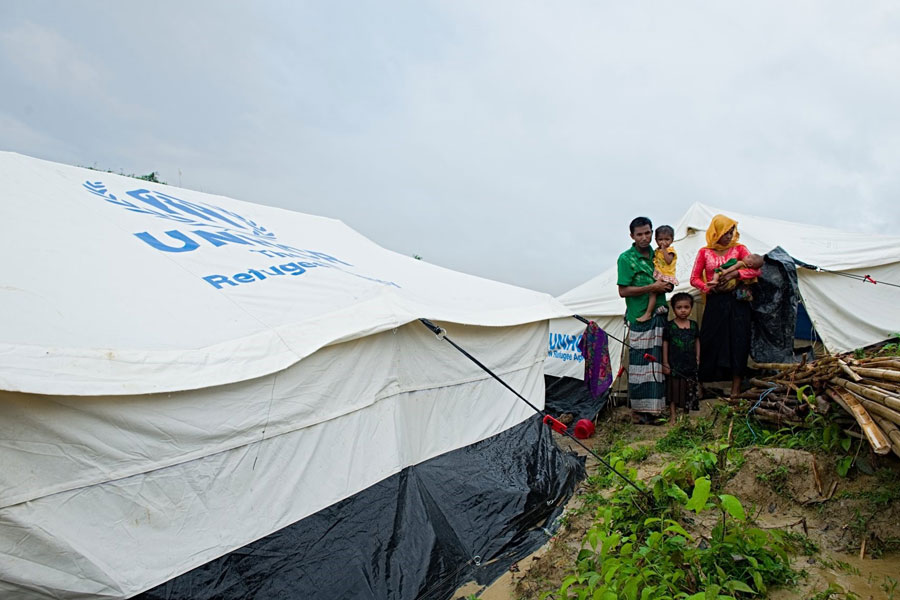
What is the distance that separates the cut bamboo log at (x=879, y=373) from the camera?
2186 millimetres

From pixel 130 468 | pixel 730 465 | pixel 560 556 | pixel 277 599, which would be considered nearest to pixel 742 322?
pixel 730 465

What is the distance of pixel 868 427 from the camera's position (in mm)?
2031

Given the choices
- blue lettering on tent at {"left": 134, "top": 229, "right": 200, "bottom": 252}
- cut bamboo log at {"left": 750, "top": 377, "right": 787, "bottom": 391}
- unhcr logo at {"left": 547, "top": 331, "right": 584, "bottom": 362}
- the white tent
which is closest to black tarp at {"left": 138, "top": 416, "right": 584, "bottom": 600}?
blue lettering on tent at {"left": 134, "top": 229, "right": 200, "bottom": 252}

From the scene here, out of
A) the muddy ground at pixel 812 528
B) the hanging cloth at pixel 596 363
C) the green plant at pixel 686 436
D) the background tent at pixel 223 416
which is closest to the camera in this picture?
the background tent at pixel 223 416

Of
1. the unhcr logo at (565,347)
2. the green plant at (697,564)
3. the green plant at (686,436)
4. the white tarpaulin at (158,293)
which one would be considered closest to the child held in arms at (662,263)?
the green plant at (686,436)

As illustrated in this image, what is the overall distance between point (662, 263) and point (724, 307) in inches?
25.7

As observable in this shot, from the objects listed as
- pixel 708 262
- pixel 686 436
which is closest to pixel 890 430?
pixel 686 436

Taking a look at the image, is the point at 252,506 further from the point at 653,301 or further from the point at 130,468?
the point at 653,301

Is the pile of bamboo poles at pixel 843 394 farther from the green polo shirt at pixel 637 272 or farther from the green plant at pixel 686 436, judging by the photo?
Answer: the green polo shirt at pixel 637 272

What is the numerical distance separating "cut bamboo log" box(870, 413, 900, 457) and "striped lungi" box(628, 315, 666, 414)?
2195 mm

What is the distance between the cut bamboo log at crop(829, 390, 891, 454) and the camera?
6.29 feet

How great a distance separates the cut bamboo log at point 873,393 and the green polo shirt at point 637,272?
6.32ft

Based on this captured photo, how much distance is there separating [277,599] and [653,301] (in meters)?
3.69

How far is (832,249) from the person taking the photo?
5051mm
